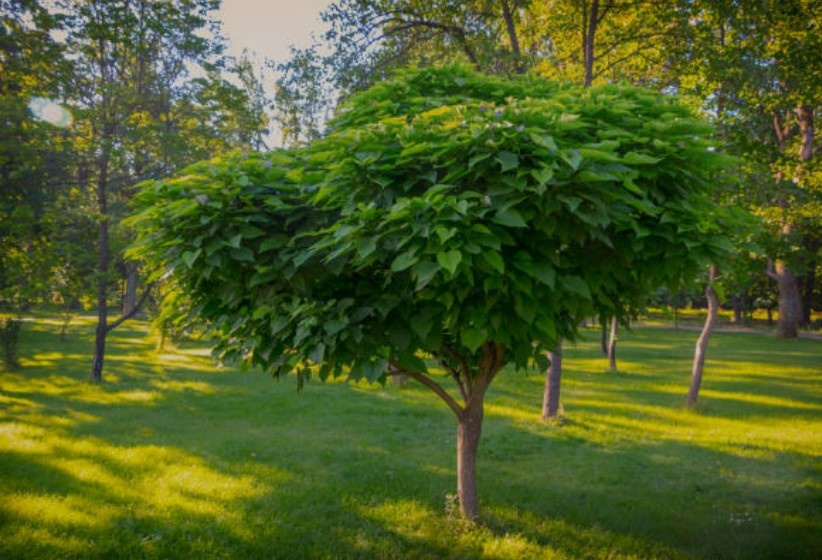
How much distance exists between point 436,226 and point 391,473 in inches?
220

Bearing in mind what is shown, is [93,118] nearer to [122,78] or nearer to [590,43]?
[122,78]

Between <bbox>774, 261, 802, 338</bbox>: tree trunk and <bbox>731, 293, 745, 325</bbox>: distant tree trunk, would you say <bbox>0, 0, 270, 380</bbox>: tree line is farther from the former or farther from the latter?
<bbox>731, 293, 745, 325</bbox>: distant tree trunk

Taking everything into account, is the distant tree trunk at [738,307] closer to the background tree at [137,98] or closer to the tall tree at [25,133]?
the background tree at [137,98]

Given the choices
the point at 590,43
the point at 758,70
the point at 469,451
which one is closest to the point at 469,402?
the point at 469,451

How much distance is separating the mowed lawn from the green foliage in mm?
A: 2438

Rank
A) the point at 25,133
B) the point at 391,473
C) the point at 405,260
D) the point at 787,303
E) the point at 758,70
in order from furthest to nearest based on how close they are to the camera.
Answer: the point at 787,303, the point at 25,133, the point at 758,70, the point at 391,473, the point at 405,260

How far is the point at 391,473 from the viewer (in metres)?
7.75

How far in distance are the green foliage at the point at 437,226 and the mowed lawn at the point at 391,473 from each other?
2438mm

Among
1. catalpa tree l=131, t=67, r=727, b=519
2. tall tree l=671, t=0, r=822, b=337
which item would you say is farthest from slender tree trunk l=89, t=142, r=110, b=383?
tall tree l=671, t=0, r=822, b=337

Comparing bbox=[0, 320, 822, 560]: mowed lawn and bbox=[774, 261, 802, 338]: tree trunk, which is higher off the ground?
bbox=[774, 261, 802, 338]: tree trunk

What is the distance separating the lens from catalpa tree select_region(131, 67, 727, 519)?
10.5 ft

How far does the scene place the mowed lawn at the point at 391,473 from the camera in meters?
5.62

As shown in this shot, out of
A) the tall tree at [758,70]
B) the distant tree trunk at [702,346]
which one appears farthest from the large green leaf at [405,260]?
the distant tree trunk at [702,346]

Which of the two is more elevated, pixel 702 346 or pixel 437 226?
pixel 437 226
